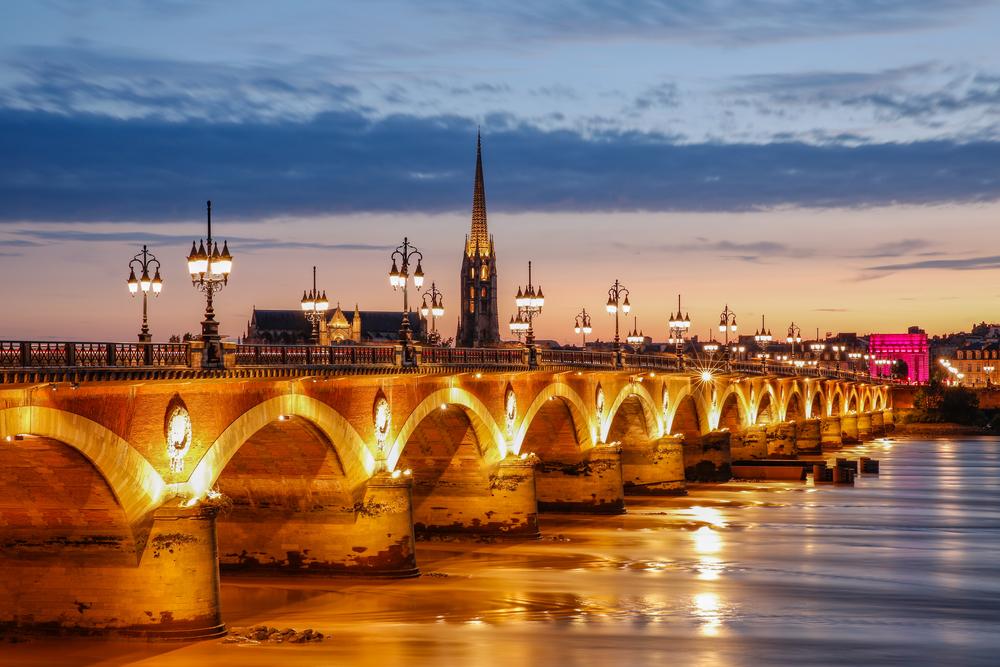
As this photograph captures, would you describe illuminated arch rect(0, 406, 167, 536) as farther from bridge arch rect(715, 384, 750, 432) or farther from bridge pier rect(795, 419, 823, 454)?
bridge pier rect(795, 419, 823, 454)

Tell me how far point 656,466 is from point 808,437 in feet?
136

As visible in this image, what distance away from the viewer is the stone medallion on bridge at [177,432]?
29.4 meters

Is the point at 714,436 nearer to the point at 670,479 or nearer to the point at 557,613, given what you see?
the point at 670,479

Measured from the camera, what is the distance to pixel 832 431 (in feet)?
409

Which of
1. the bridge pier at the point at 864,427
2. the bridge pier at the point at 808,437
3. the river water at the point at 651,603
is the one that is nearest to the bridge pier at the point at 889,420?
the bridge pier at the point at 864,427

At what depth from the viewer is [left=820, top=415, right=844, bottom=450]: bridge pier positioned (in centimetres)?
12142

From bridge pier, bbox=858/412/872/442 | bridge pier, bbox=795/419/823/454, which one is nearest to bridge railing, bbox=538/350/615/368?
bridge pier, bbox=795/419/823/454

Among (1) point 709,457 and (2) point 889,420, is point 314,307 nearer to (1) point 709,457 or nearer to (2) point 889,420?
(1) point 709,457

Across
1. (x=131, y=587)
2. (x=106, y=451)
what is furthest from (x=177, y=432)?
(x=131, y=587)

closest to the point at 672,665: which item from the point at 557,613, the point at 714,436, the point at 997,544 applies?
the point at 557,613

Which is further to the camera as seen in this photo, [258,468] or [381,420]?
[381,420]

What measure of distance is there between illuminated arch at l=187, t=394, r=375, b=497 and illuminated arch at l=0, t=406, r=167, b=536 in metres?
1.51

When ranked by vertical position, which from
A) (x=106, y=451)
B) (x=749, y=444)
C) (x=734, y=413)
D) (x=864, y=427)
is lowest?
(x=864, y=427)

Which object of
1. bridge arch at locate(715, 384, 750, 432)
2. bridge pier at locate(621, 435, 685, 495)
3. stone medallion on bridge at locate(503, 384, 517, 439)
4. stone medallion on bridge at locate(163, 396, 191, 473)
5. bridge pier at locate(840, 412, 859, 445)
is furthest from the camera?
bridge pier at locate(840, 412, 859, 445)
